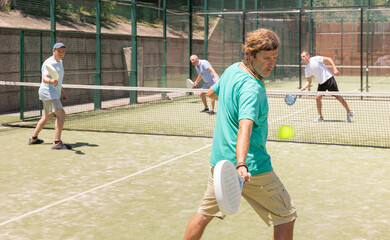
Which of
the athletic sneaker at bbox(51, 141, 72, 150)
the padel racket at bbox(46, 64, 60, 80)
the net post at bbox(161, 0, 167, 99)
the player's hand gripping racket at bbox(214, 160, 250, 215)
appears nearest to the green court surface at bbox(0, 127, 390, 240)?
the athletic sneaker at bbox(51, 141, 72, 150)

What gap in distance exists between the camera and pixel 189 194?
580 centimetres

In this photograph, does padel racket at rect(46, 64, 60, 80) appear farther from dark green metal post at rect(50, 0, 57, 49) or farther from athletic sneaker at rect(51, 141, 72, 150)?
dark green metal post at rect(50, 0, 57, 49)

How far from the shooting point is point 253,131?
10.6 feet

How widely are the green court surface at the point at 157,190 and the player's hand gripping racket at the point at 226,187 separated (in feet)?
5.60

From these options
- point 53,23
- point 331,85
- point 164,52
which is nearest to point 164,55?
point 164,52

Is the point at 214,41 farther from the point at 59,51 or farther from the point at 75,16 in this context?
the point at 59,51

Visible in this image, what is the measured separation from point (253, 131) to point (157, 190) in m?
2.92

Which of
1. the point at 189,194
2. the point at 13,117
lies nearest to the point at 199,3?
the point at 13,117

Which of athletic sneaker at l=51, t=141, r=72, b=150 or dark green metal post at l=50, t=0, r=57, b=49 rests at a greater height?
dark green metal post at l=50, t=0, r=57, b=49

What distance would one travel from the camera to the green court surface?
464 centimetres

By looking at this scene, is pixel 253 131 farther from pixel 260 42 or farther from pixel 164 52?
pixel 164 52

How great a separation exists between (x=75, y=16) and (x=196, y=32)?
4820 millimetres

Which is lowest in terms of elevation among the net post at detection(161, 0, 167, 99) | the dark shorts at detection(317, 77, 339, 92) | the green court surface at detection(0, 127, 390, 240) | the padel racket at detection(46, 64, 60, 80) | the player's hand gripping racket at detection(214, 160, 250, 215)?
the green court surface at detection(0, 127, 390, 240)

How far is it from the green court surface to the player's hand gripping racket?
1.71 m
